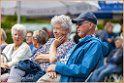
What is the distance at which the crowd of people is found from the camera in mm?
3783

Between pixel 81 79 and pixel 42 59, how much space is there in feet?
1.90

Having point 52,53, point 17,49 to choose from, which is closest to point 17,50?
point 17,49

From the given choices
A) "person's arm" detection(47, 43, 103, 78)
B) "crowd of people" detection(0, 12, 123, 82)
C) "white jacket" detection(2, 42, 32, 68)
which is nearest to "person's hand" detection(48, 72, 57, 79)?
"crowd of people" detection(0, 12, 123, 82)

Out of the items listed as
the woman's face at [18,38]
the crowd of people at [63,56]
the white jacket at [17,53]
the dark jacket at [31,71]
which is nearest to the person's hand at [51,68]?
the crowd of people at [63,56]

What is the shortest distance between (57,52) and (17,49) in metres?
0.92

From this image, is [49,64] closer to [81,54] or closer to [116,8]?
[81,54]

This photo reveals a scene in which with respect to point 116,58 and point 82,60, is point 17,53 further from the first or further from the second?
point 116,58

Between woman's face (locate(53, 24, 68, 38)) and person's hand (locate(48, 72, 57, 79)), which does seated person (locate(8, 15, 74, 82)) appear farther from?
person's hand (locate(48, 72, 57, 79))

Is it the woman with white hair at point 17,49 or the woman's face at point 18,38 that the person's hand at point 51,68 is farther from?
the woman's face at point 18,38

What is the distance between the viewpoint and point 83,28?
4043 millimetres

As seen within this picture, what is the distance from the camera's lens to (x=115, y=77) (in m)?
3.81

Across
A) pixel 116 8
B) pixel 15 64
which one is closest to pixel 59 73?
pixel 15 64

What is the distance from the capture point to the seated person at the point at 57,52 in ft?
13.7

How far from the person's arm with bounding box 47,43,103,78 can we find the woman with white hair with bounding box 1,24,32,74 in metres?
1.03
